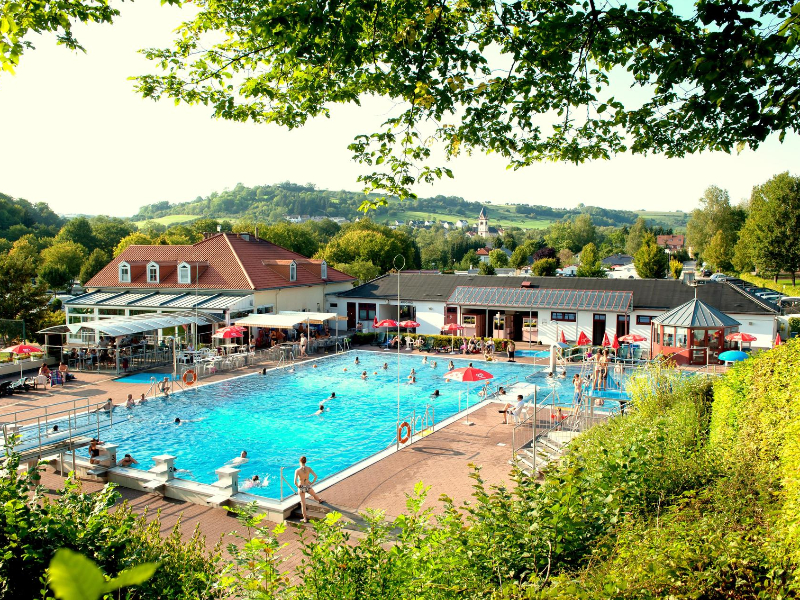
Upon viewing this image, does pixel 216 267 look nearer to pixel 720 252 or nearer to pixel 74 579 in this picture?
pixel 74 579

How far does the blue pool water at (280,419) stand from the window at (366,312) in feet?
38.3

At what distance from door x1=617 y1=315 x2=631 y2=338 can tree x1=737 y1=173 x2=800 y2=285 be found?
36004 millimetres

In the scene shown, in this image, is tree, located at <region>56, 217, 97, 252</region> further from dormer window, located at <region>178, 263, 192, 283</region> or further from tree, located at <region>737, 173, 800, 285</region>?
tree, located at <region>737, 173, 800, 285</region>

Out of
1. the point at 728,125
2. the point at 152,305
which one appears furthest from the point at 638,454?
the point at 152,305

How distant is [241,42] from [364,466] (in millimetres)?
11758

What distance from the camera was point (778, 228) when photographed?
59.9 metres

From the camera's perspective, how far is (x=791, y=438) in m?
6.27

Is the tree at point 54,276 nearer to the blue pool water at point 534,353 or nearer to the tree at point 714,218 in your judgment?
the blue pool water at point 534,353

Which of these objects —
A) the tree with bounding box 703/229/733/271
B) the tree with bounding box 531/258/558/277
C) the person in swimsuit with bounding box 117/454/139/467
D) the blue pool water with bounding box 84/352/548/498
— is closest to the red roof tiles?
the blue pool water with bounding box 84/352/548/498

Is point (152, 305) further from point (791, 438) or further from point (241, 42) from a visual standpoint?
point (791, 438)

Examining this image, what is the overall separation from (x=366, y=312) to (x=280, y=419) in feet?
Result: 68.0

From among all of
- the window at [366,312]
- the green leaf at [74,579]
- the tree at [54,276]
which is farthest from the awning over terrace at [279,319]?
the tree at [54,276]

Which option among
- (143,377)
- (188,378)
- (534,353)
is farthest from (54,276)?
(534,353)

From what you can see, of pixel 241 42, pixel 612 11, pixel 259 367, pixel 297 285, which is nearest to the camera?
pixel 612 11
